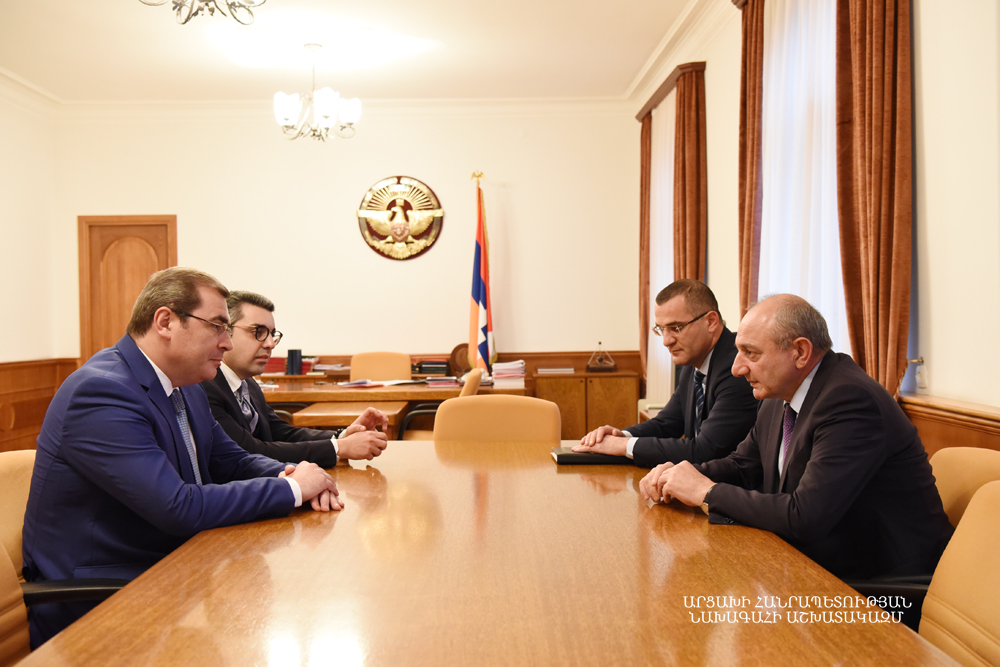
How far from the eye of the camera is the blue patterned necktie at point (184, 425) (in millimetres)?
1905

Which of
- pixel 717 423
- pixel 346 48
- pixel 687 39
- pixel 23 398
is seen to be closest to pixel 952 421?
pixel 717 423

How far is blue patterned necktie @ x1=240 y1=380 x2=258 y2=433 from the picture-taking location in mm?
2623

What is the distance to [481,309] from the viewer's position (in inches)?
257

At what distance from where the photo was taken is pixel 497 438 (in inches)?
117

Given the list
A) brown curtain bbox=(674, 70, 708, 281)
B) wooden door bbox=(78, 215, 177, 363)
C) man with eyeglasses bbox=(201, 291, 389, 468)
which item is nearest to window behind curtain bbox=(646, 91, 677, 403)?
brown curtain bbox=(674, 70, 708, 281)

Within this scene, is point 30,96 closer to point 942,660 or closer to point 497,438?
point 497,438

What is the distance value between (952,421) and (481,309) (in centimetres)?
454

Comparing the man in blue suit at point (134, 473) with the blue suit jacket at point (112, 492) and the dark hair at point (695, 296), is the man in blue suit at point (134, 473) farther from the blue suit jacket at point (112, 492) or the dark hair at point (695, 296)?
the dark hair at point (695, 296)

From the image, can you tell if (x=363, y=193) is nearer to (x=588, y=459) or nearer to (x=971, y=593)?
(x=588, y=459)

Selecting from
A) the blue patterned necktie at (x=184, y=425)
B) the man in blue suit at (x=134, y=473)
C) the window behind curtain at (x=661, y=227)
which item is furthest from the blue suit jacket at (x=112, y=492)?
the window behind curtain at (x=661, y=227)

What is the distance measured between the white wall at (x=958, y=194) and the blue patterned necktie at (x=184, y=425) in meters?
2.55

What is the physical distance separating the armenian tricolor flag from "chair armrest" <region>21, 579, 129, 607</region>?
4.96 m

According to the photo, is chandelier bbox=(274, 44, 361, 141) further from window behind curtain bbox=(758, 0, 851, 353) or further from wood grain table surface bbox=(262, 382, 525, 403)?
window behind curtain bbox=(758, 0, 851, 353)

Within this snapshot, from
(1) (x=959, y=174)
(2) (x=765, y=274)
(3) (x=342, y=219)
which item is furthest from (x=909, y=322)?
(3) (x=342, y=219)
